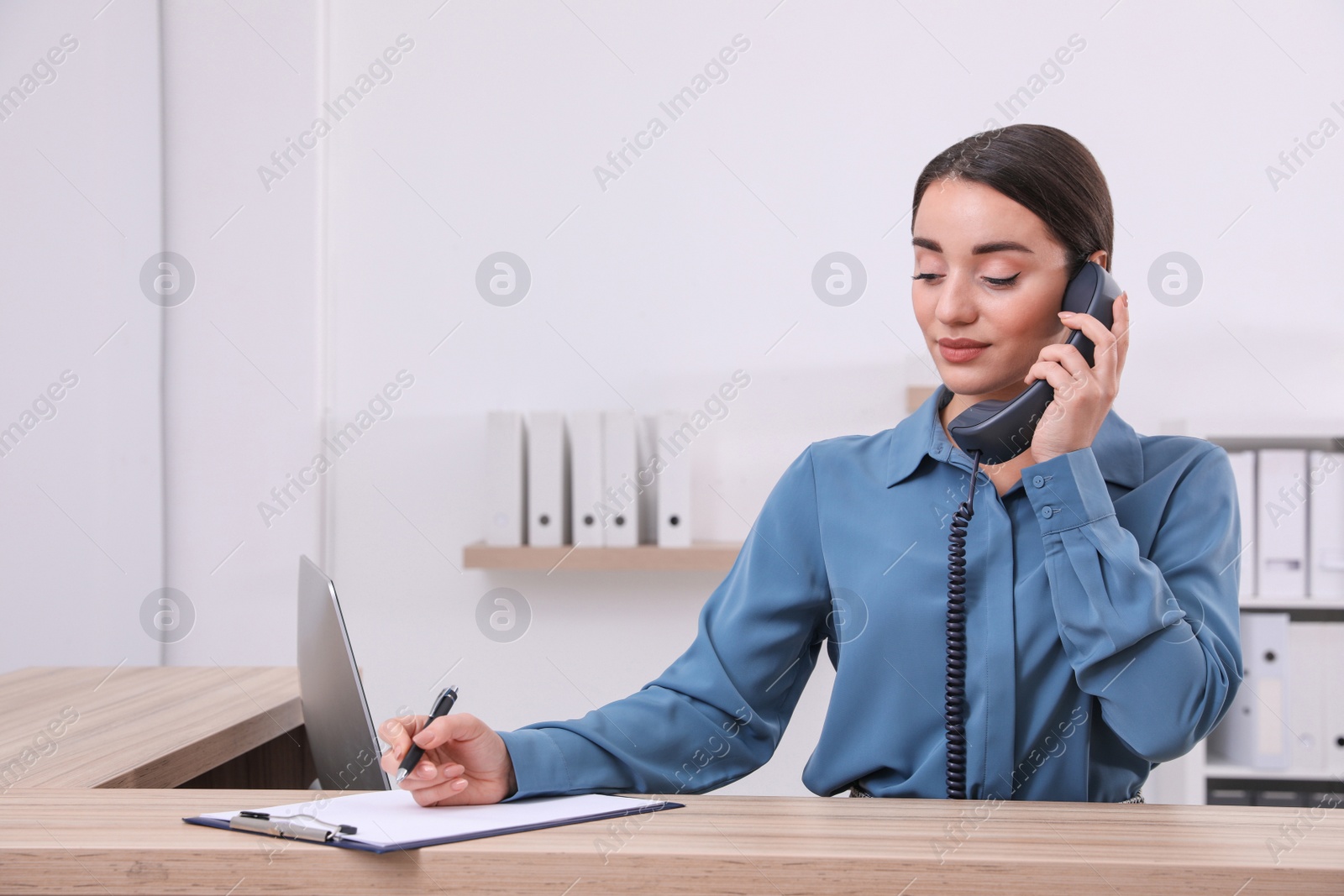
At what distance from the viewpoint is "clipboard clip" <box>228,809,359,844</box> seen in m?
0.75

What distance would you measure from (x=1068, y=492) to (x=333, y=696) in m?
0.85

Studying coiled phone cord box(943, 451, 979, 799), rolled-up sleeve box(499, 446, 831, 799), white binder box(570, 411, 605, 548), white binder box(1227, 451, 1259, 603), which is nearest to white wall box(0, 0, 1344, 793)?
white binder box(570, 411, 605, 548)

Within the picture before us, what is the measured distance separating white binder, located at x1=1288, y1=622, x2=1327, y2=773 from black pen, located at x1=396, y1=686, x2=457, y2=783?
233 centimetres

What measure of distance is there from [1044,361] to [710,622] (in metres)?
0.49

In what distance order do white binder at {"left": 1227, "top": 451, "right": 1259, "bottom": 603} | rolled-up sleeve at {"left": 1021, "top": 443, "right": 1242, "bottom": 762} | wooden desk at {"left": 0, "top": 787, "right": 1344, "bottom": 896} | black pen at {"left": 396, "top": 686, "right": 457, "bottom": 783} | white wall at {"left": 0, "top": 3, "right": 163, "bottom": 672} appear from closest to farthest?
wooden desk at {"left": 0, "top": 787, "right": 1344, "bottom": 896} → black pen at {"left": 396, "top": 686, "right": 457, "bottom": 783} → rolled-up sleeve at {"left": 1021, "top": 443, "right": 1242, "bottom": 762} → white wall at {"left": 0, "top": 3, "right": 163, "bottom": 672} → white binder at {"left": 1227, "top": 451, "right": 1259, "bottom": 603}

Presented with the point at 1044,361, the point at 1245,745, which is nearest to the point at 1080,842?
the point at 1044,361

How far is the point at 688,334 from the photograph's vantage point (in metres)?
2.83

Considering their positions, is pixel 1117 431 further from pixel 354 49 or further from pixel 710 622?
pixel 354 49

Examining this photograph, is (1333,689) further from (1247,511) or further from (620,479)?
(620,479)

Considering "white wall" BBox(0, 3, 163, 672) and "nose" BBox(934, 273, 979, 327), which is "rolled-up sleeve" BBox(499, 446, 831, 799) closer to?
"nose" BBox(934, 273, 979, 327)

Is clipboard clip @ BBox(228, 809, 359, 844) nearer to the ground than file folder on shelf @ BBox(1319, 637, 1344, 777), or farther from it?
farther from it

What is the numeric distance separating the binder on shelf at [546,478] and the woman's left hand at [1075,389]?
5.45 feet

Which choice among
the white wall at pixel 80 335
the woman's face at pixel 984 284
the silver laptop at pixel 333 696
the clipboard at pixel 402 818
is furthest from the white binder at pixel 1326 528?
the white wall at pixel 80 335

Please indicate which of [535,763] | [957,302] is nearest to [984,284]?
[957,302]
